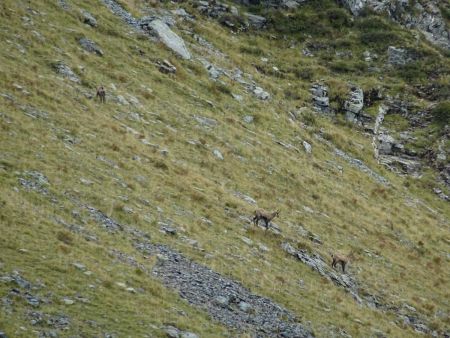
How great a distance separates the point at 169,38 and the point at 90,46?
32.7ft

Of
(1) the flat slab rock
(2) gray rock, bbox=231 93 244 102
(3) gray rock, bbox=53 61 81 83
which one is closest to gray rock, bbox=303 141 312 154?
(2) gray rock, bbox=231 93 244 102

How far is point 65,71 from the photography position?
32875mm

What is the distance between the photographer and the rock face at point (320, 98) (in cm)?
5588

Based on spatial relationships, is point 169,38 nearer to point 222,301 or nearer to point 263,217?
point 263,217

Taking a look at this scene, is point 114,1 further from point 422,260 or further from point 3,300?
point 3,300

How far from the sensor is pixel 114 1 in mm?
48875

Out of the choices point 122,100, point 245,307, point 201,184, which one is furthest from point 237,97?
point 245,307

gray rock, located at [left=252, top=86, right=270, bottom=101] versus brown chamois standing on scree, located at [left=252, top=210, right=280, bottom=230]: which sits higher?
brown chamois standing on scree, located at [left=252, top=210, right=280, bottom=230]

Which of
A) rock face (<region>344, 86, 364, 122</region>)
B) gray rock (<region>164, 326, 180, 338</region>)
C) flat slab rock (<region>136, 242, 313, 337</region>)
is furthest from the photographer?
rock face (<region>344, 86, 364, 122</region>)

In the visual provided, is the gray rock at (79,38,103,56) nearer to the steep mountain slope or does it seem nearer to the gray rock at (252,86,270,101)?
the steep mountain slope

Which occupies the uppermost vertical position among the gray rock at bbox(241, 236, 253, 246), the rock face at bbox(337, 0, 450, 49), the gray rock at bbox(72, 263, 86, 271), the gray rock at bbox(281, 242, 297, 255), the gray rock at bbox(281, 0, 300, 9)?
the rock face at bbox(337, 0, 450, 49)

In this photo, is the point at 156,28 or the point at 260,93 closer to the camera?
the point at 156,28

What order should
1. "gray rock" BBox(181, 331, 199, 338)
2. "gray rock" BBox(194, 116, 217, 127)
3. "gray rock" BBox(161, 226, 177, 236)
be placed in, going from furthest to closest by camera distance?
"gray rock" BBox(194, 116, 217, 127) < "gray rock" BBox(161, 226, 177, 236) < "gray rock" BBox(181, 331, 199, 338)

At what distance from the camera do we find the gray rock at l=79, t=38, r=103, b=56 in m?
38.1
